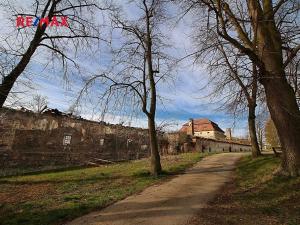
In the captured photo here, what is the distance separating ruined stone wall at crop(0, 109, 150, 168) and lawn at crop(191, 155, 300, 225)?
16235mm

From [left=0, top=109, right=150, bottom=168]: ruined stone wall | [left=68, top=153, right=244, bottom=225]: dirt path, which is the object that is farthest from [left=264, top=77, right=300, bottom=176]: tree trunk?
[left=0, top=109, right=150, bottom=168]: ruined stone wall

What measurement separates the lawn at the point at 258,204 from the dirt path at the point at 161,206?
1.42 ft

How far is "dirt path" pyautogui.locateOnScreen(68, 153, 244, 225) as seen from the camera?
6938mm

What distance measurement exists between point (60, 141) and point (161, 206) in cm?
1780

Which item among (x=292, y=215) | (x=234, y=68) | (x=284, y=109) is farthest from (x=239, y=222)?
(x=234, y=68)

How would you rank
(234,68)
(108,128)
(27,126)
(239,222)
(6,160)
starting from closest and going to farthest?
(239,222) → (234,68) → (6,160) → (27,126) → (108,128)

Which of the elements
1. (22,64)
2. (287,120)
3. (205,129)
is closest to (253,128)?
(287,120)

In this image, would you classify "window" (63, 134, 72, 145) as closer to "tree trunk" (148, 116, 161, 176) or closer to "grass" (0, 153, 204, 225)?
"grass" (0, 153, 204, 225)

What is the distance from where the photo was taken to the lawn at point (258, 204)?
21.8ft

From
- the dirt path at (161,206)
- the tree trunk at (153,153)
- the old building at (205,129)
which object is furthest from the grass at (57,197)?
the old building at (205,129)

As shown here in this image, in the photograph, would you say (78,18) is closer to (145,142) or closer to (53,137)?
(53,137)

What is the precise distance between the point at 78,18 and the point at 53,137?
13.5 meters

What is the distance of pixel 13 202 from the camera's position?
32.9 ft

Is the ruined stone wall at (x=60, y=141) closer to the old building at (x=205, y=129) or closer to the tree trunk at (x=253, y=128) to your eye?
the tree trunk at (x=253, y=128)
